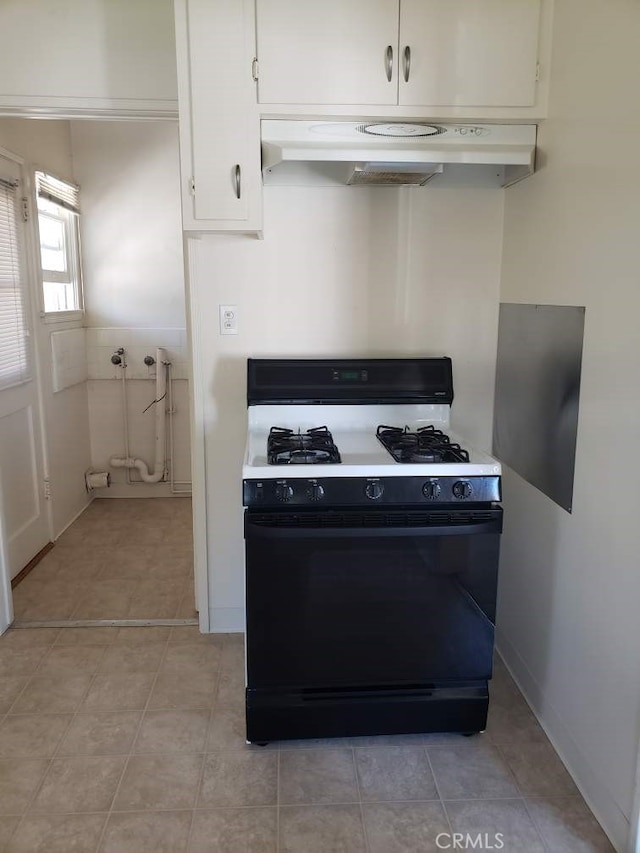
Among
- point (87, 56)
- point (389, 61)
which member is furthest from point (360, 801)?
point (87, 56)

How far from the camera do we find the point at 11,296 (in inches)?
125

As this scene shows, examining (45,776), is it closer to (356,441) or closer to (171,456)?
(356,441)

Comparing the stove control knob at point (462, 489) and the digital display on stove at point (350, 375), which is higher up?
the digital display on stove at point (350, 375)

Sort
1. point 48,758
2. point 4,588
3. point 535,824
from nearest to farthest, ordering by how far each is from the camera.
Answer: point 535,824 < point 48,758 < point 4,588

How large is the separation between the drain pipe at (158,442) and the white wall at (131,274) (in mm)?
73

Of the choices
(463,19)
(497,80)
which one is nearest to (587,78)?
(497,80)

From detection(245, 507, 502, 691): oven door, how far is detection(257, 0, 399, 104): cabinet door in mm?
1320

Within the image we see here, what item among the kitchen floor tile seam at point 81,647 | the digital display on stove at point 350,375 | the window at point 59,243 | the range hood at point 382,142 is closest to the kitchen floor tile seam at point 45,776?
the kitchen floor tile seam at point 81,647

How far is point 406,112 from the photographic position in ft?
6.82

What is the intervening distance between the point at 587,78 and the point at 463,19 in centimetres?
49

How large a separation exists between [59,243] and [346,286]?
2.34 m

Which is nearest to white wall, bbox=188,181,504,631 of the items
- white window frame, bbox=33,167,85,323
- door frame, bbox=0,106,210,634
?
door frame, bbox=0,106,210,634

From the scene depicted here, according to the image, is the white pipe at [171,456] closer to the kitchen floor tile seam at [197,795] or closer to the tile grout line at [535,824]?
the kitchen floor tile seam at [197,795]

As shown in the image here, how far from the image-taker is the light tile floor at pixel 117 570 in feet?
9.61
